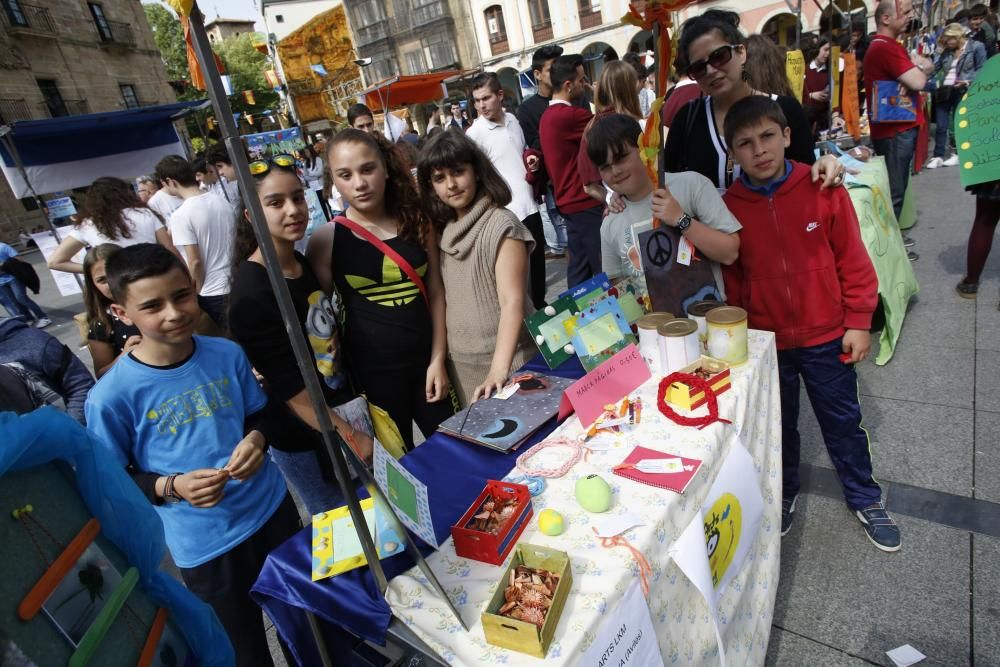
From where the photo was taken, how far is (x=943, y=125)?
707 centimetres

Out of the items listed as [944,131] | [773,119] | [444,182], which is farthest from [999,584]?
[944,131]

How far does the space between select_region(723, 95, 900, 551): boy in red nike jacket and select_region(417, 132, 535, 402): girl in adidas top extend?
795 mm

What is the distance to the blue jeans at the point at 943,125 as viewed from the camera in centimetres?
701

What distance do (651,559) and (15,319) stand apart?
235cm

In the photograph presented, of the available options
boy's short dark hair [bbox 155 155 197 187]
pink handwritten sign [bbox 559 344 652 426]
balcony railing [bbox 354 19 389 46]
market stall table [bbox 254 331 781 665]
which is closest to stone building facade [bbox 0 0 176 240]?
balcony railing [bbox 354 19 389 46]

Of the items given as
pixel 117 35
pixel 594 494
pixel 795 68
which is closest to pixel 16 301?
pixel 594 494

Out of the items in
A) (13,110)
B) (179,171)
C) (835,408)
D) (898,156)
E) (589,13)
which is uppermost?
(13,110)

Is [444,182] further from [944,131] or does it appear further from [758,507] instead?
[944,131]

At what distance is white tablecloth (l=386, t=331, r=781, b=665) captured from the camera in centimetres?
94

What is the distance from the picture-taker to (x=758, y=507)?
4.90 ft

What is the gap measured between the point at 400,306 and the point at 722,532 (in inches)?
50.0

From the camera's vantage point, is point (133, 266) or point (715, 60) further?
point (715, 60)

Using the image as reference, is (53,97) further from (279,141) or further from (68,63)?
(279,141)

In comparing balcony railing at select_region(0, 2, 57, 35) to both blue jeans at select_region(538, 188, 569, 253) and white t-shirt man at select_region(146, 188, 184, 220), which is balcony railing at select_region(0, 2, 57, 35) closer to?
white t-shirt man at select_region(146, 188, 184, 220)
